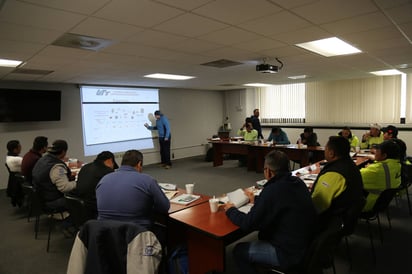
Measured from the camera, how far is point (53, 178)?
3.10 meters

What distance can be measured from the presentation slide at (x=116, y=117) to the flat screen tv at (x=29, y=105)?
0.71 metres

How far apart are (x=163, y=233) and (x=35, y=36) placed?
2.31 meters

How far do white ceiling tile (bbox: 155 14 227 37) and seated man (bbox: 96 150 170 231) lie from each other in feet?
4.46

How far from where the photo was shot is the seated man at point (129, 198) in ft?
6.16

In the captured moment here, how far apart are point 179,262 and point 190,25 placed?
2.06 metres

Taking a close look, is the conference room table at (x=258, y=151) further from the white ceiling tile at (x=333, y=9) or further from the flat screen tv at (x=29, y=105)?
the flat screen tv at (x=29, y=105)

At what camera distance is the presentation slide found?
6.75m

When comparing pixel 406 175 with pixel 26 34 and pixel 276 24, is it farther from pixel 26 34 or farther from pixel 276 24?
pixel 26 34

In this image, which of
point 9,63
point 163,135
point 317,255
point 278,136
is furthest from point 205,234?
point 163,135

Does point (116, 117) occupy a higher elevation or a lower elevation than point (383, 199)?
higher

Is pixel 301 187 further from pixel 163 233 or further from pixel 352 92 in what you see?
pixel 352 92

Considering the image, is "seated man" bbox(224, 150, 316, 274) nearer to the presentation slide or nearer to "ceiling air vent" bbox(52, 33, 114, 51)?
"ceiling air vent" bbox(52, 33, 114, 51)

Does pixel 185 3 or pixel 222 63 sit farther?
pixel 222 63

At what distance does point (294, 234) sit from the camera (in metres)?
1.63
